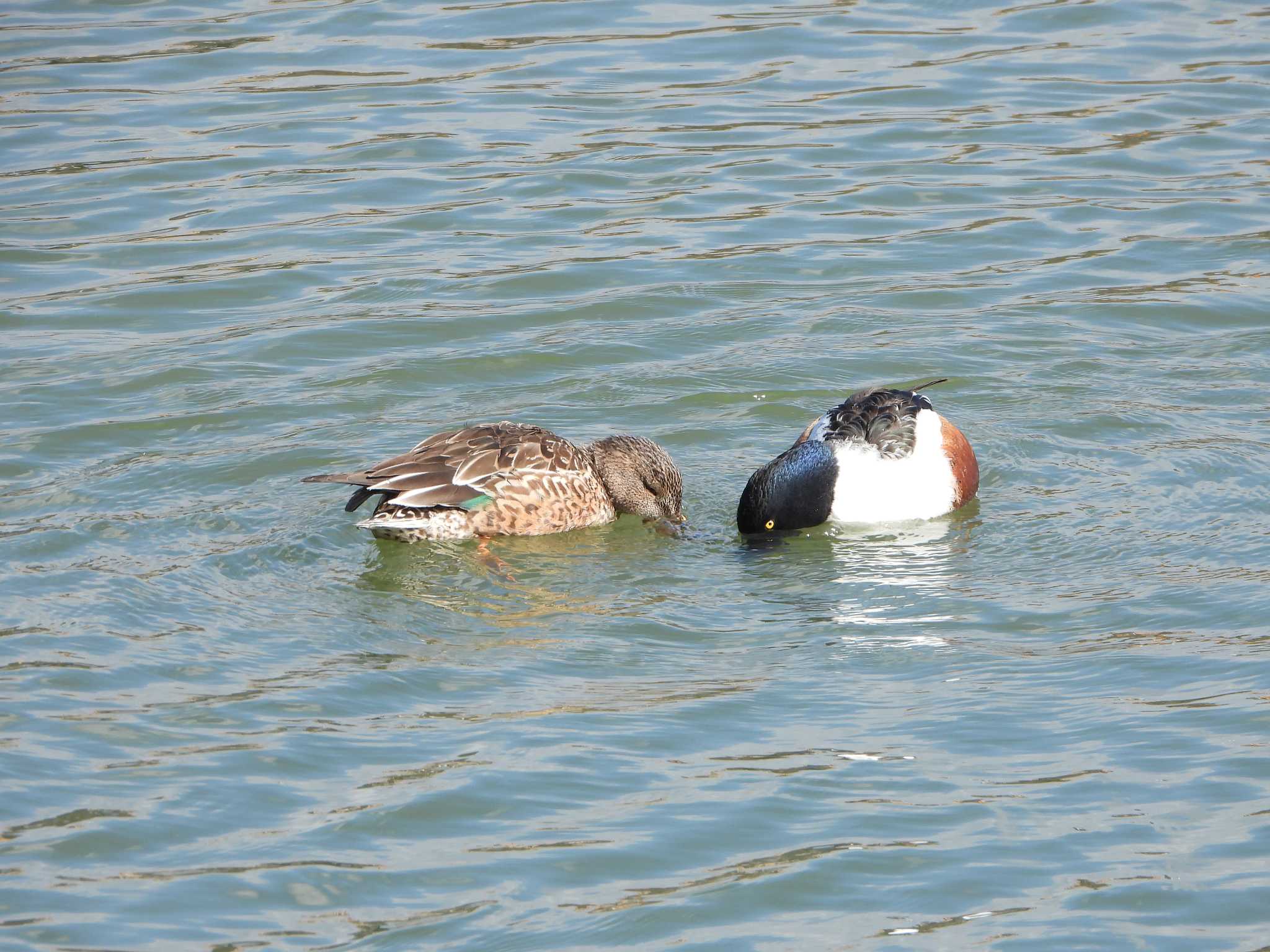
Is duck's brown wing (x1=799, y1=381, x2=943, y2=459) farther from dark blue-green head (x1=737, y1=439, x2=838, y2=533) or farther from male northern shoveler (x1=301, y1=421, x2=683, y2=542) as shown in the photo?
male northern shoveler (x1=301, y1=421, x2=683, y2=542)

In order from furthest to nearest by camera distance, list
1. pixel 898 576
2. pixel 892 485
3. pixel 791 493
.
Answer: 1. pixel 892 485
2. pixel 791 493
3. pixel 898 576

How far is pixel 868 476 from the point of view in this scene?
29.5 ft

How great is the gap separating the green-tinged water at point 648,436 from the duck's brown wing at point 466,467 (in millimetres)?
332

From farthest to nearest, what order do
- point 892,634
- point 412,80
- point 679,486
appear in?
1. point 412,80
2. point 679,486
3. point 892,634

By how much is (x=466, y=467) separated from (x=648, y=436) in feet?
5.92

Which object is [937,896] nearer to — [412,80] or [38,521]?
[38,521]

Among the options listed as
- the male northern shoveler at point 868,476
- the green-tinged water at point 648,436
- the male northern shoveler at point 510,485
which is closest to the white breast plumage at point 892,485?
the male northern shoveler at point 868,476

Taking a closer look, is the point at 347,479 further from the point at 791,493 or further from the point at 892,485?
the point at 892,485

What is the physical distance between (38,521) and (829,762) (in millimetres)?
4366

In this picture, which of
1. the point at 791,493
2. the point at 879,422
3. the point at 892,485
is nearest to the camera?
the point at 791,493

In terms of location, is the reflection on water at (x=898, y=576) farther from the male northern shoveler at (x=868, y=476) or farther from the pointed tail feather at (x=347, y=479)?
the pointed tail feather at (x=347, y=479)

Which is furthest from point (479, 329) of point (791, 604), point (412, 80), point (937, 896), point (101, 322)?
point (937, 896)

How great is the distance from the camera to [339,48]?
54.8 ft

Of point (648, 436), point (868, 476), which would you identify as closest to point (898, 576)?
point (868, 476)
